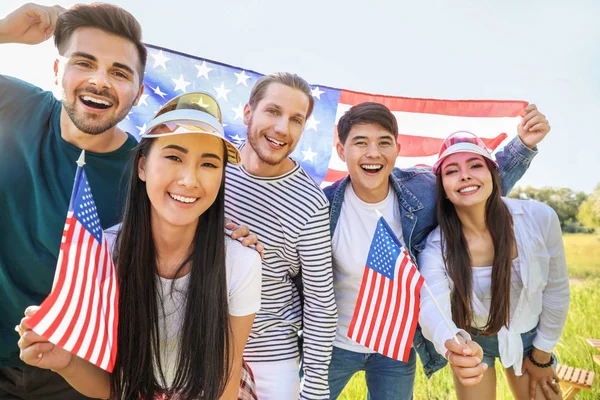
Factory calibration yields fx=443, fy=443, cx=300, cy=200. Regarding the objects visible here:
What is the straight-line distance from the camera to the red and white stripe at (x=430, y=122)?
534 centimetres

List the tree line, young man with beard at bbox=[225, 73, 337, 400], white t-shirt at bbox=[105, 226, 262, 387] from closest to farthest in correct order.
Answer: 1. white t-shirt at bbox=[105, 226, 262, 387]
2. young man with beard at bbox=[225, 73, 337, 400]
3. the tree line

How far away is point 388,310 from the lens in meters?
2.96

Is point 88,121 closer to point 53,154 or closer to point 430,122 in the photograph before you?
point 53,154

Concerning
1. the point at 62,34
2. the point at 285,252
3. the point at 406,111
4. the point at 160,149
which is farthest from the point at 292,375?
the point at 406,111

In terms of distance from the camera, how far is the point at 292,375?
3.10 meters

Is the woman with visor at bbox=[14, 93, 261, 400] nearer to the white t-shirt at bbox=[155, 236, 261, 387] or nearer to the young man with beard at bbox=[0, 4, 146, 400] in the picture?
the white t-shirt at bbox=[155, 236, 261, 387]

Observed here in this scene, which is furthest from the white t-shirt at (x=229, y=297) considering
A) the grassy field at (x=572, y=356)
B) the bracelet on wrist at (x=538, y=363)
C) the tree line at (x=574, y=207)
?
the tree line at (x=574, y=207)

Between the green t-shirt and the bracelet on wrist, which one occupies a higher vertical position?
the green t-shirt

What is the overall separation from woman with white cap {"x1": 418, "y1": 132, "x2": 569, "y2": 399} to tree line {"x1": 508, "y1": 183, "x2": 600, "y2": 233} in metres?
21.7

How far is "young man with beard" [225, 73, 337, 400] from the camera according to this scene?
10.0ft

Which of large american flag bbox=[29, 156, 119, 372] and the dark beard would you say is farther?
the dark beard

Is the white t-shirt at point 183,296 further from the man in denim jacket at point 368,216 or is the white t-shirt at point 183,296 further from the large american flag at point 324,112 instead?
the large american flag at point 324,112

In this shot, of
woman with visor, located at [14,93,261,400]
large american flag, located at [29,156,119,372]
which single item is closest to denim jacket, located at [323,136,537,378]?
woman with visor, located at [14,93,261,400]

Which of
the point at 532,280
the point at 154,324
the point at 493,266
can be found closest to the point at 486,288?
the point at 493,266
